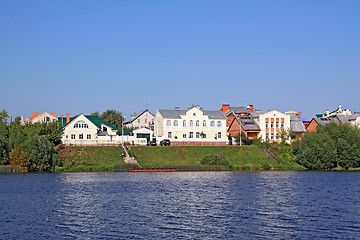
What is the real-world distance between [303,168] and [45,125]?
5179 centimetres

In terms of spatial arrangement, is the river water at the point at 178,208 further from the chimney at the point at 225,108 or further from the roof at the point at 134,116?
→ the roof at the point at 134,116

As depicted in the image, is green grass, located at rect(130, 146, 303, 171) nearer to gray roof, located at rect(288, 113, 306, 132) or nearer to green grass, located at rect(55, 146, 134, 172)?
green grass, located at rect(55, 146, 134, 172)

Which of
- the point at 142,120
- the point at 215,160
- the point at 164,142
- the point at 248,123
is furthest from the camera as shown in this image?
the point at 142,120

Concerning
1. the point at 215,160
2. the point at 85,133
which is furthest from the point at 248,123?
the point at 85,133

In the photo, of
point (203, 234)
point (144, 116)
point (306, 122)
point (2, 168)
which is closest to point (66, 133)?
point (2, 168)

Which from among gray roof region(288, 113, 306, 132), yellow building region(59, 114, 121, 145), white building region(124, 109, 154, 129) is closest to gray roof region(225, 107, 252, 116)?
gray roof region(288, 113, 306, 132)

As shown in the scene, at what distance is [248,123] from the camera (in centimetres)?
11744

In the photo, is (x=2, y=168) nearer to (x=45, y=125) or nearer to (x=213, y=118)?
(x=45, y=125)

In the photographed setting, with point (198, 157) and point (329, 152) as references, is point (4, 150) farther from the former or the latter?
point (329, 152)

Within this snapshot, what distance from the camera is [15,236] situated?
105ft

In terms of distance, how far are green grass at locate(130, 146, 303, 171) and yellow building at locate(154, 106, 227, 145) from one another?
11718mm

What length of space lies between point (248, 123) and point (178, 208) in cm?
7632

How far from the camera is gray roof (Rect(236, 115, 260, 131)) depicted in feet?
377

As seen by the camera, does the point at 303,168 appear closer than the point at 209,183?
No
